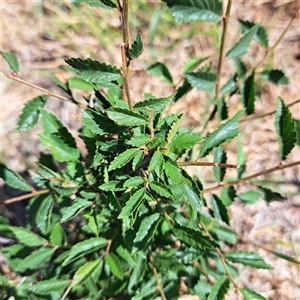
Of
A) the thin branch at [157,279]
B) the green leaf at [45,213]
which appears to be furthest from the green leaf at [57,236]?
the thin branch at [157,279]

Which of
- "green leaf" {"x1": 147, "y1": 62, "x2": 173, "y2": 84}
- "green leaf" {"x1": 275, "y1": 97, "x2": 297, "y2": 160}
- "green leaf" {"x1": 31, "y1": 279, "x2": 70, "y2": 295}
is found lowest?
"green leaf" {"x1": 31, "y1": 279, "x2": 70, "y2": 295}

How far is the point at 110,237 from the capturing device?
117 centimetres

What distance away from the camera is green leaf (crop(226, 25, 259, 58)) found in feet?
3.81

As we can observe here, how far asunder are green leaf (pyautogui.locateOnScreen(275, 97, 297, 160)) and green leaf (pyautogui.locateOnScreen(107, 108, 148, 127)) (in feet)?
1.33

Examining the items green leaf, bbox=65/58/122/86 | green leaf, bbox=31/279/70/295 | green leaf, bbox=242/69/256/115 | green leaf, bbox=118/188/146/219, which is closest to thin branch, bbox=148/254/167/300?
green leaf, bbox=31/279/70/295

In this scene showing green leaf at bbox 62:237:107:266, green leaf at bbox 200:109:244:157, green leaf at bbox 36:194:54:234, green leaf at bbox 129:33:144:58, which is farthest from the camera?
green leaf at bbox 36:194:54:234

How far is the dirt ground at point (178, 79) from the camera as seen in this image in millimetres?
1923

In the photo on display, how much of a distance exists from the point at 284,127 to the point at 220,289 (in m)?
0.46

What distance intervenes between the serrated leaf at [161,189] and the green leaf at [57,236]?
0.47 metres

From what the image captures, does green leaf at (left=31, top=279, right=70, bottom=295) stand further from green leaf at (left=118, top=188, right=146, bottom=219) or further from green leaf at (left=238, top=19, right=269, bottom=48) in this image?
green leaf at (left=238, top=19, right=269, bottom=48)

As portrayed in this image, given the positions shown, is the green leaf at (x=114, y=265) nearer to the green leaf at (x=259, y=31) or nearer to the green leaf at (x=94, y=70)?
the green leaf at (x=94, y=70)

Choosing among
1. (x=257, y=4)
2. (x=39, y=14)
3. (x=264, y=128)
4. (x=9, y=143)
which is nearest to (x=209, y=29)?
(x=257, y=4)

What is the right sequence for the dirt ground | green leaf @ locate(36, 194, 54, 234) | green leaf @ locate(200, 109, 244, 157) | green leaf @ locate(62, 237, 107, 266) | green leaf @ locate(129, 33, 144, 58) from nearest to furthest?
green leaf @ locate(129, 33, 144, 58) < green leaf @ locate(200, 109, 244, 157) < green leaf @ locate(62, 237, 107, 266) < green leaf @ locate(36, 194, 54, 234) < the dirt ground

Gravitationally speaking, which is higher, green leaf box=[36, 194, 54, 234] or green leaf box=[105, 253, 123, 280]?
green leaf box=[36, 194, 54, 234]
